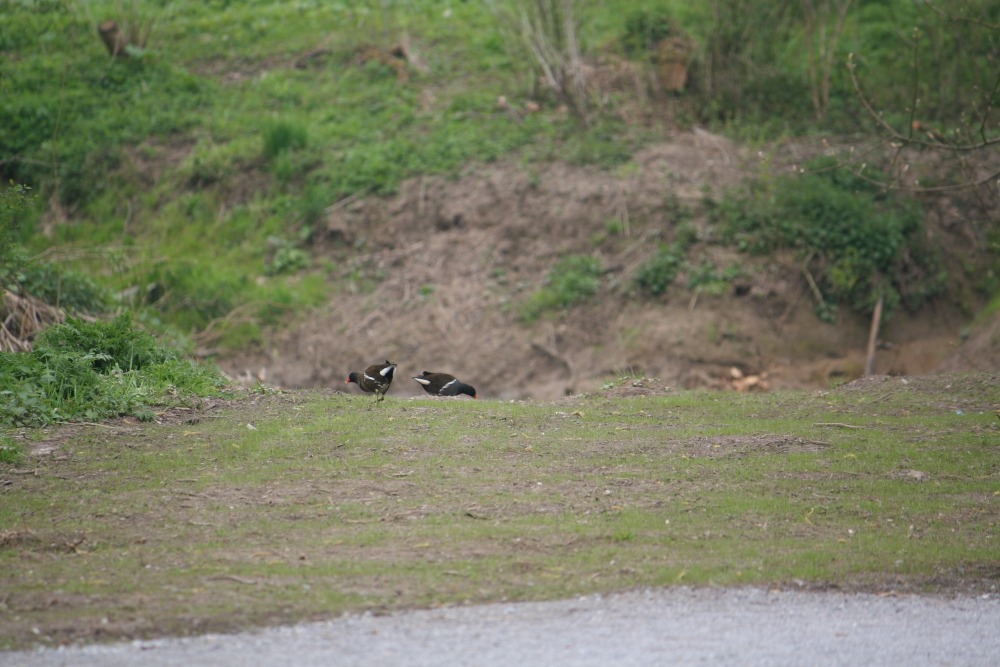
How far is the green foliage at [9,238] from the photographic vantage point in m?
8.54

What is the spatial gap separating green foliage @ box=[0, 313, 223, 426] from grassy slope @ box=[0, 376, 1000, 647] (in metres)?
0.38

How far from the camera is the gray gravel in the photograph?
4297 mm

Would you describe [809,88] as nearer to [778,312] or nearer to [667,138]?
[667,138]

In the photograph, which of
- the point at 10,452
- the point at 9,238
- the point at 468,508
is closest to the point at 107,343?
the point at 9,238

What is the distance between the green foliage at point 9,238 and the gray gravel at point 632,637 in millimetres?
5581

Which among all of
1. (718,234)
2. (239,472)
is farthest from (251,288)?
(239,472)

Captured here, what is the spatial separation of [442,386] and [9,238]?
4.63m

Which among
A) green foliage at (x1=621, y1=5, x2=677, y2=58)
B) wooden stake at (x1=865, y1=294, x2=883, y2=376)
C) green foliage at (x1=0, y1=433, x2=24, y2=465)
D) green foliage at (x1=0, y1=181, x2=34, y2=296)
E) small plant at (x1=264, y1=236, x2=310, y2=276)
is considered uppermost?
green foliage at (x1=621, y1=5, x2=677, y2=58)

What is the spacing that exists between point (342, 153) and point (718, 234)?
7.24 metres

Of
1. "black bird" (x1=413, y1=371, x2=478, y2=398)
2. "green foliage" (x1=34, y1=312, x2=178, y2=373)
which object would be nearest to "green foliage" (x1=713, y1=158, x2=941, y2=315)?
"black bird" (x1=413, y1=371, x2=478, y2=398)

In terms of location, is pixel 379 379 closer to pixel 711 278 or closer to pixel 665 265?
pixel 665 265

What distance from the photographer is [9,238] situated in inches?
352

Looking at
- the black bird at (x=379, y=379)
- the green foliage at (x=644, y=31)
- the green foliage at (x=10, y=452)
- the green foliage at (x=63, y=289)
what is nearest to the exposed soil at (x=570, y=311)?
the green foliage at (x=63, y=289)

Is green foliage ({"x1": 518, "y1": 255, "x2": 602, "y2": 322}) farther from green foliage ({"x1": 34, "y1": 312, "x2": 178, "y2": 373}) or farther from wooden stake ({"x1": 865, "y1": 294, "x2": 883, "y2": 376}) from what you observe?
green foliage ({"x1": 34, "y1": 312, "x2": 178, "y2": 373})
